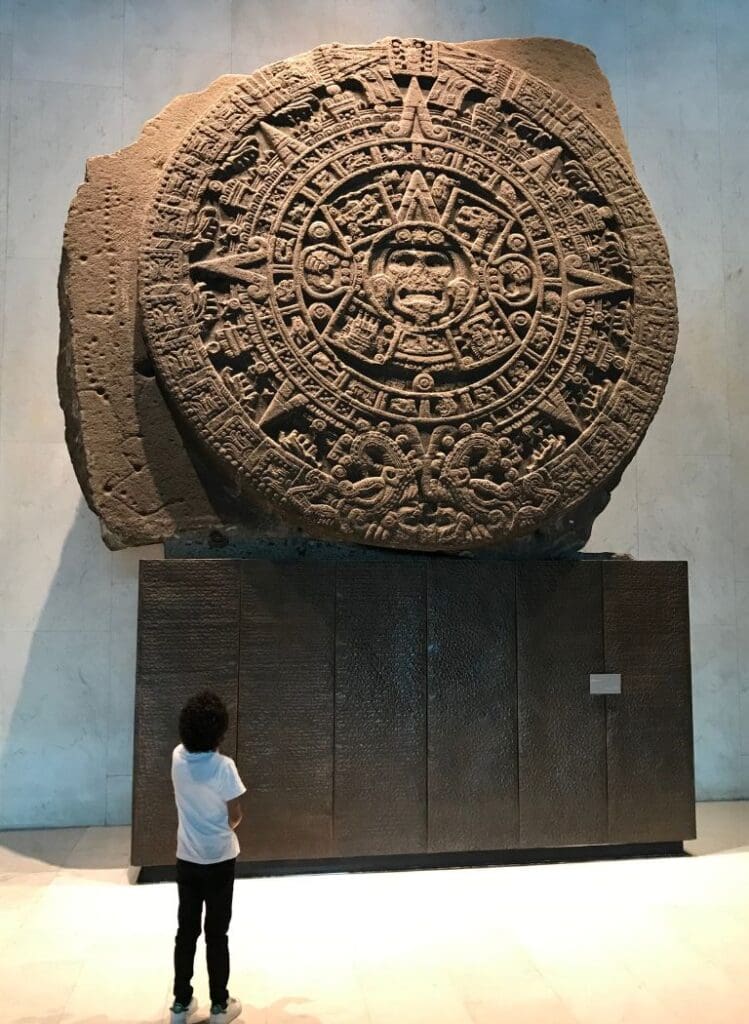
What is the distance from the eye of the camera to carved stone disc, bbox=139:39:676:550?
11.4 feet

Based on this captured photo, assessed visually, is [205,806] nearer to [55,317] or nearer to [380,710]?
[380,710]

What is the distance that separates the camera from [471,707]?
354 centimetres

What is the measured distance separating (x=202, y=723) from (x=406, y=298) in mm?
2031

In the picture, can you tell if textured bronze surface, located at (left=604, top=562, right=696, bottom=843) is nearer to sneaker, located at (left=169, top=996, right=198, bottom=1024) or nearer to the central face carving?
the central face carving

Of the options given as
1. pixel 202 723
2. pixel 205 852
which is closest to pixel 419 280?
pixel 202 723

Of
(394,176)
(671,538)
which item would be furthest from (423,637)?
(671,538)

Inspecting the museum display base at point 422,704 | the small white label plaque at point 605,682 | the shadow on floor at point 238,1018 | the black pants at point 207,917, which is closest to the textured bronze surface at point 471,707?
the museum display base at point 422,704

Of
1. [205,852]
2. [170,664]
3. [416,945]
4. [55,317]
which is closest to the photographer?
[205,852]

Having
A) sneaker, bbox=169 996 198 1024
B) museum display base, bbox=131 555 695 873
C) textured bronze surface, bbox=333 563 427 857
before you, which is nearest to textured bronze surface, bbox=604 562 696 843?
museum display base, bbox=131 555 695 873

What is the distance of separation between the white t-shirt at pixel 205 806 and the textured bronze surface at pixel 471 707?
1422 millimetres

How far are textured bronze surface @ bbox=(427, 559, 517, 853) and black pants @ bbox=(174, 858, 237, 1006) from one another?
140 cm

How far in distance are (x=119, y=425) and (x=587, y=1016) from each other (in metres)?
2.50

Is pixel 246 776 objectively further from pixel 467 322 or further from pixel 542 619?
pixel 467 322

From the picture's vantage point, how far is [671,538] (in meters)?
5.27
